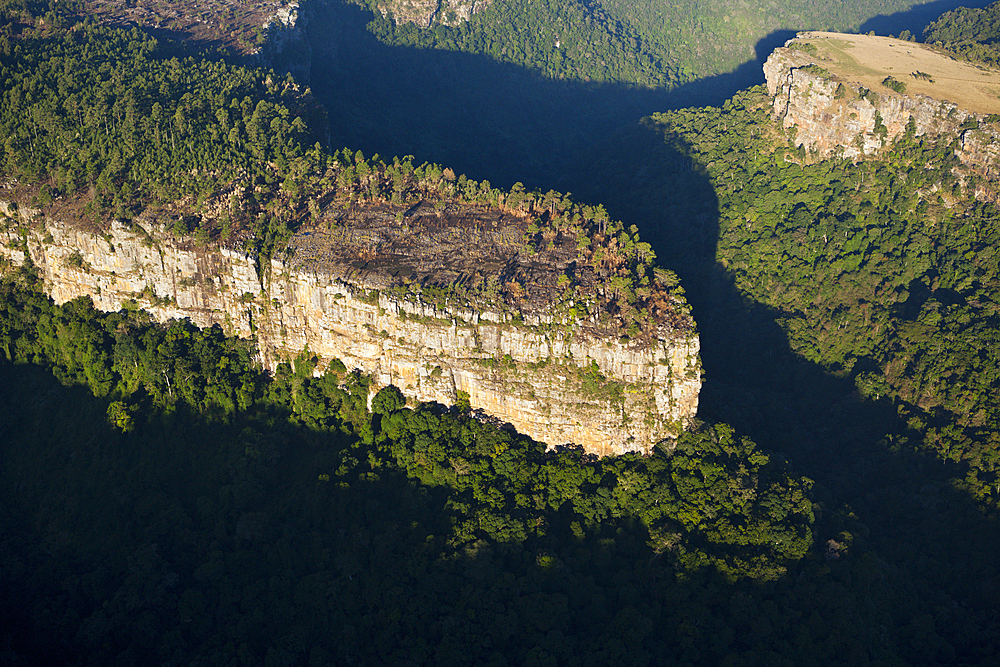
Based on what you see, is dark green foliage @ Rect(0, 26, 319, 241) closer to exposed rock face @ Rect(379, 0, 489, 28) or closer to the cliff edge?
the cliff edge

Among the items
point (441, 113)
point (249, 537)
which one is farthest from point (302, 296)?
point (441, 113)

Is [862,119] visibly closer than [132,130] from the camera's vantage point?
No

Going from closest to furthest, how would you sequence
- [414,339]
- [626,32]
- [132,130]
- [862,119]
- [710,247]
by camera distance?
[414,339] → [132,130] → [710,247] → [862,119] → [626,32]

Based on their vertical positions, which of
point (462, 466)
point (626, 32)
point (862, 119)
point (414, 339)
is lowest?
point (462, 466)

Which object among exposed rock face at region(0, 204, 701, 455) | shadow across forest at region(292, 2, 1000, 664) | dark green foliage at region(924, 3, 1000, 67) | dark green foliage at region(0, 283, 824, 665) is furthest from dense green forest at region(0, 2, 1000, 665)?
dark green foliage at region(924, 3, 1000, 67)

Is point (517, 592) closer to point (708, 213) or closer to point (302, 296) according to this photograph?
point (302, 296)

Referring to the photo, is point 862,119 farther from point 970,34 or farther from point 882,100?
point 970,34

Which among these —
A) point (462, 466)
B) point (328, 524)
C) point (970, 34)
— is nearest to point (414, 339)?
point (462, 466)
